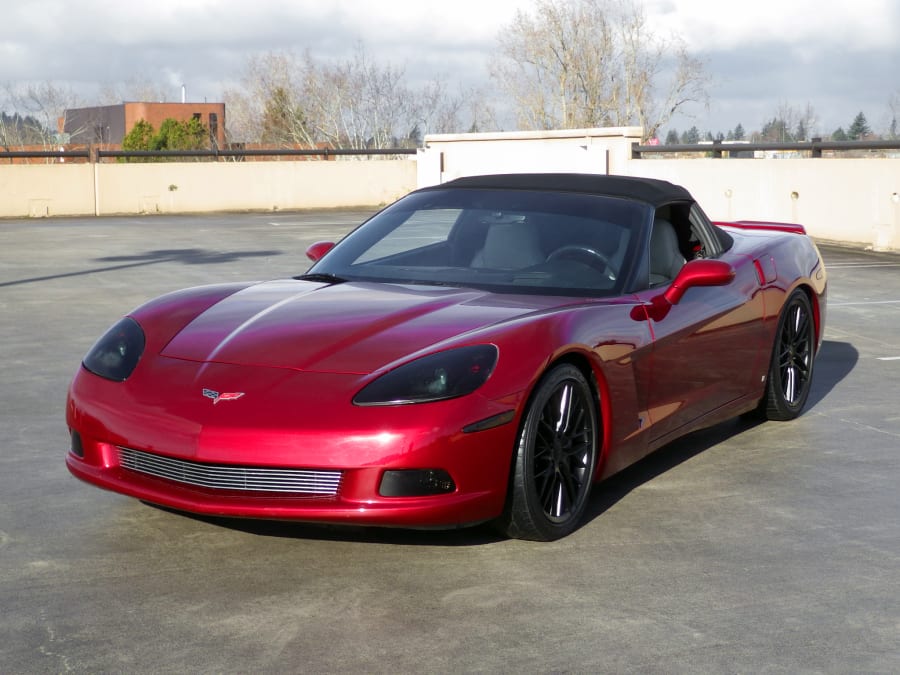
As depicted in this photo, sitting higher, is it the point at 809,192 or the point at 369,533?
the point at 809,192

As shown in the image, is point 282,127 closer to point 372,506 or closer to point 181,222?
point 181,222

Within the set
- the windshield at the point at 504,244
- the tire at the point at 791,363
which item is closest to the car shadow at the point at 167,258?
the windshield at the point at 504,244

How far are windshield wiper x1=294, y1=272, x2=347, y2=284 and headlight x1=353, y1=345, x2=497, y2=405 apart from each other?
133 cm

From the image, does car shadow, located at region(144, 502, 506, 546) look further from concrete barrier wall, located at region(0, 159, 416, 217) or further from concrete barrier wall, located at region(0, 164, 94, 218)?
concrete barrier wall, located at region(0, 159, 416, 217)

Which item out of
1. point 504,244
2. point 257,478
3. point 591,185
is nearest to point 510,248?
point 504,244

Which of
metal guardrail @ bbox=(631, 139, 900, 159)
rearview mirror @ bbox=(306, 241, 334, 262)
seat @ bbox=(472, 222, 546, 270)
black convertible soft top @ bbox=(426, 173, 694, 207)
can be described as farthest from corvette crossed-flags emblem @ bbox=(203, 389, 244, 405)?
metal guardrail @ bbox=(631, 139, 900, 159)

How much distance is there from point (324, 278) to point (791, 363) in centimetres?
271

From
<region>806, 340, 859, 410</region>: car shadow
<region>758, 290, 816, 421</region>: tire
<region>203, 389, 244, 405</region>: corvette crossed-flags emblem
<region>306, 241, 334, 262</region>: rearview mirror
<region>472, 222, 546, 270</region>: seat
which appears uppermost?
<region>472, 222, 546, 270</region>: seat

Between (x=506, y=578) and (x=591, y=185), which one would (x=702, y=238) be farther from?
(x=506, y=578)

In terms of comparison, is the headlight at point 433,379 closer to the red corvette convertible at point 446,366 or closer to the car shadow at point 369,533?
the red corvette convertible at point 446,366

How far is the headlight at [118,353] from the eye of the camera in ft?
15.7

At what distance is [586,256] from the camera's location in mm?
5609

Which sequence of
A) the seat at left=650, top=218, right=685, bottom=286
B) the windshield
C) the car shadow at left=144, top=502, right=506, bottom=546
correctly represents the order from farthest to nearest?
the seat at left=650, top=218, right=685, bottom=286
the windshield
the car shadow at left=144, top=502, right=506, bottom=546

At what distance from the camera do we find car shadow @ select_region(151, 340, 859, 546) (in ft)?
15.7
